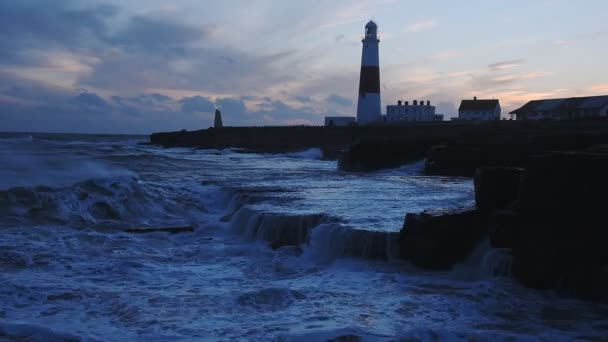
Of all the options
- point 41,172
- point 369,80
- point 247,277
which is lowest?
point 247,277

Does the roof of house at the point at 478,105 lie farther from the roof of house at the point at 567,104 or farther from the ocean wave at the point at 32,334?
the ocean wave at the point at 32,334

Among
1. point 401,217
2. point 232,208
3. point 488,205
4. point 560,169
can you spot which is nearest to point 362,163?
point 232,208

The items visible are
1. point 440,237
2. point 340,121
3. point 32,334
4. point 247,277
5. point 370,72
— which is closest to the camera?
point 32,334

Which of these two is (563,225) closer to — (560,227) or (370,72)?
(560,227)

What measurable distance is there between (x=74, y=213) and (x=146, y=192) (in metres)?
2.37

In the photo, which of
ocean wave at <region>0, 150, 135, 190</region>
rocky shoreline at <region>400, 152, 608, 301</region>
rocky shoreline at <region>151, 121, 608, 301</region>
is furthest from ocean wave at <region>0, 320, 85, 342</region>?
ocean wave at <region>0, 150, 135, 190</region>

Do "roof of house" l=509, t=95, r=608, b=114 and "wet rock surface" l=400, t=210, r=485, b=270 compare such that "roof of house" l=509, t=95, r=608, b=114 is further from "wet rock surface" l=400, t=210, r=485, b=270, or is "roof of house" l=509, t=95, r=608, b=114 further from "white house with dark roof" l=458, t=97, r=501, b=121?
"wet rock surface" l=400, t=210, r=485, b=270

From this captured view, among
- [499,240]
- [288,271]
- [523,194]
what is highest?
[523,194]

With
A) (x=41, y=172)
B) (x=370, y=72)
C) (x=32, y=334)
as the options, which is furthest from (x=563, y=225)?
(x=370, y=72)

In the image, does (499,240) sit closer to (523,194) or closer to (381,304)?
(523,194)

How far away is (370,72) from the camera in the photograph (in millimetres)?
41281

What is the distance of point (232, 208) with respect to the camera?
42.1 ft

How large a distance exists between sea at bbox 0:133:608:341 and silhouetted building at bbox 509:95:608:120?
35295 millimetres

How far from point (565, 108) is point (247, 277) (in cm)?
4455
